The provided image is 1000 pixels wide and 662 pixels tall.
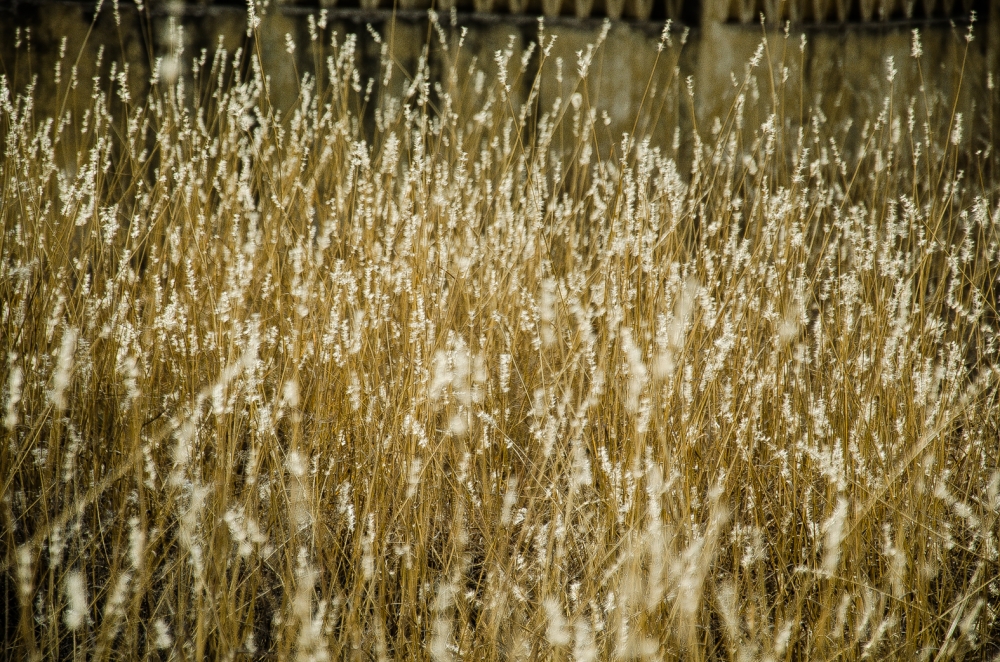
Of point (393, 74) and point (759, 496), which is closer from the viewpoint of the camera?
point (759, 496)

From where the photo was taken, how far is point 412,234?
172cm

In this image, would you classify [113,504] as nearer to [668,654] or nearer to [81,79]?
[668,654]

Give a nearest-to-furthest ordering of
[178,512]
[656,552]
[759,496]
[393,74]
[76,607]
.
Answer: [76,607] → [656,552] → [178,512] → [759,496] → [393,74]

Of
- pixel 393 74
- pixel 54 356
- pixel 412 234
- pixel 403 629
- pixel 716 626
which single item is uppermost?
pixel 393 74

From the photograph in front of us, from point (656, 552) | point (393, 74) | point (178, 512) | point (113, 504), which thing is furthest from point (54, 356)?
point (393, 74)

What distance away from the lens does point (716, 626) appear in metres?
1.45

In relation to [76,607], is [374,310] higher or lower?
higher

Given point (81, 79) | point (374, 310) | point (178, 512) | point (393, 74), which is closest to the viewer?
point (178, 512)

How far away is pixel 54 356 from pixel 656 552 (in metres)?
1.21

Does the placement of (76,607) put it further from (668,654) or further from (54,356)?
(668,654)

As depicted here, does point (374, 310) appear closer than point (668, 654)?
No

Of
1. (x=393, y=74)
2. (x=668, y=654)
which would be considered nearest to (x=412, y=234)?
(x=668, y=654)

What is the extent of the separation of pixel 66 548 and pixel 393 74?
6.55ft

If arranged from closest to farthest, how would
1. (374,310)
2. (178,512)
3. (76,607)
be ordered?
(76,607) < (178,512) < (374,310)
